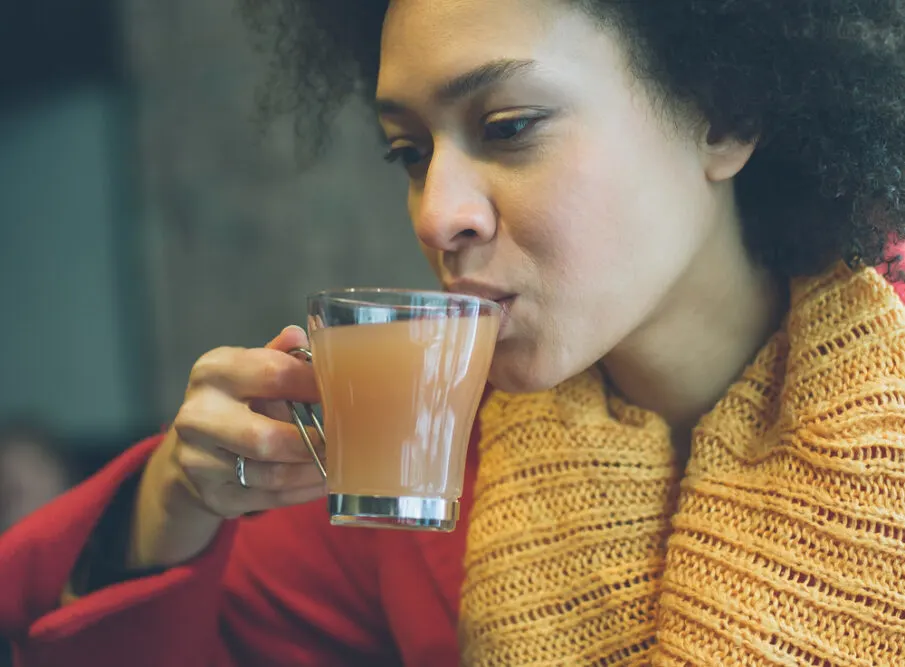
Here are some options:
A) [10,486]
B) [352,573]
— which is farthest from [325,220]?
[352,573]

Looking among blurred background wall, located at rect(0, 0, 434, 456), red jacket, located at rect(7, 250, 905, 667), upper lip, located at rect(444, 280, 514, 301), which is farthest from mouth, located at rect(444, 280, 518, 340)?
blurred background wall, located at rect(0, 0, 434, 456)

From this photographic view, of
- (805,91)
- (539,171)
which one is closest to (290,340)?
(539,171)

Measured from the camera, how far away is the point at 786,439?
1.06m

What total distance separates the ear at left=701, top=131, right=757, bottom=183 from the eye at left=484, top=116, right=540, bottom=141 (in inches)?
9.5

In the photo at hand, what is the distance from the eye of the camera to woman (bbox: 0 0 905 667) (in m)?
1.01

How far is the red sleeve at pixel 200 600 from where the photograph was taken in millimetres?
1224

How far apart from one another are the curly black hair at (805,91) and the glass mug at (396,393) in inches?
15.4

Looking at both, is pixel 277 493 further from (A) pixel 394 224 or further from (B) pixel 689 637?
(A) pixel 394 224

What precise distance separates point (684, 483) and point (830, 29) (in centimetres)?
52

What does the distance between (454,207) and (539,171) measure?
0.31 feet

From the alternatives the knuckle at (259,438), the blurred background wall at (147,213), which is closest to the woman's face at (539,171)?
the knuckle at (259,438)

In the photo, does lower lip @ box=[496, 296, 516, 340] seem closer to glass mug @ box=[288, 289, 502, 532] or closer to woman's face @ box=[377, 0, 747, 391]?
woman's face @ box=[377, 0, 747, 391]

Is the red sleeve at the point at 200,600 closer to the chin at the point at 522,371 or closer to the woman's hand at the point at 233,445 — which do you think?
the woman's hand at the point at 233,445

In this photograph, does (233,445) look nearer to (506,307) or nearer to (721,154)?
(506,307)
